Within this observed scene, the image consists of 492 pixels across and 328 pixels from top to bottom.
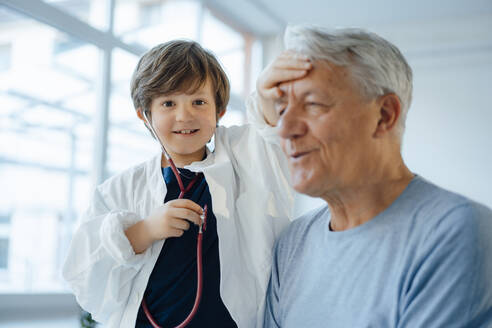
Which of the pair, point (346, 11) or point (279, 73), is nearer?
point (279, 73)

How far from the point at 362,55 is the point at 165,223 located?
2.03 ft

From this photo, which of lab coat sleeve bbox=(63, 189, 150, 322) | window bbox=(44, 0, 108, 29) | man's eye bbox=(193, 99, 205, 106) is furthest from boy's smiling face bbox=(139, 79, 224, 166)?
window bbox=(44, 0, 108, 29)

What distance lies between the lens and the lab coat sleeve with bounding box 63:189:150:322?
133 centimetres

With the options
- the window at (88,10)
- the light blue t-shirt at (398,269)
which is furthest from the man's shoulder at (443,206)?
the window at (88,10)

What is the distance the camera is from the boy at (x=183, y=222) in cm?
132

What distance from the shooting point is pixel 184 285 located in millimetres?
1360

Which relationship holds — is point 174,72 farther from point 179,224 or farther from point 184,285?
point 184,285

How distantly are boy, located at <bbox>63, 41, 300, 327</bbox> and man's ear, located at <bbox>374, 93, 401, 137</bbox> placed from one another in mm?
280

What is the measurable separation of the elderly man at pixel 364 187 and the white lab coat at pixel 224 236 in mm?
195

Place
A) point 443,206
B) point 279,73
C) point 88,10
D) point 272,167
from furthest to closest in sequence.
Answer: point 88,10
point 272,167
point 279,73
point 443,206

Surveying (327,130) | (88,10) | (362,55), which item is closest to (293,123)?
(327,130)

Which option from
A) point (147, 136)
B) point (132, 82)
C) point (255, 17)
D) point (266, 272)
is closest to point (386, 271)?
point (266, 272)

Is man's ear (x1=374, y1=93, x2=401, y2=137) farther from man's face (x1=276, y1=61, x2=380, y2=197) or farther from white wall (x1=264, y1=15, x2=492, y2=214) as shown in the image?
white wall (x1=264, y1=15, x2=492, y2=214)

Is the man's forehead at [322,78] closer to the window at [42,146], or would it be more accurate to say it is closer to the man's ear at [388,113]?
the man's ear at [388,113]
